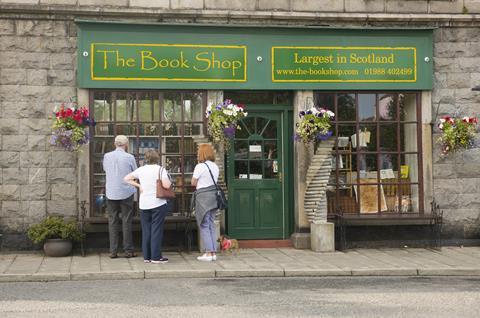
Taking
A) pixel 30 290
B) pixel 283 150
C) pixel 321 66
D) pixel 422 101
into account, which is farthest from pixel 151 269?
pixel 422 101

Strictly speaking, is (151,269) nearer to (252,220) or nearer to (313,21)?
(252,220)

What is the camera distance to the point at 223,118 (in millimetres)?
12305

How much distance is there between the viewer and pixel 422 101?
13562 millimetres

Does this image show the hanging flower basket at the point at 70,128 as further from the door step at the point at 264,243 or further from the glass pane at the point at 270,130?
the door step at the point at 264,243

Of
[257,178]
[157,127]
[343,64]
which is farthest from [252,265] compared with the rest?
[343,64]

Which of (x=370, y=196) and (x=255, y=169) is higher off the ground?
(x=255, y=169)

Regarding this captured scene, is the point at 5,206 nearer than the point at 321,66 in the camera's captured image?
Yes

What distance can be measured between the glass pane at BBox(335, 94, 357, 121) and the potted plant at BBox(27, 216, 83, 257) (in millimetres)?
5182

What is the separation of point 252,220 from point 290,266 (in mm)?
2735

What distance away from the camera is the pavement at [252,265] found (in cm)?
1008

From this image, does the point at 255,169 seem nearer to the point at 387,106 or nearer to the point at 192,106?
the point at 192,106

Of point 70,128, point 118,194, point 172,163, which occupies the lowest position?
point 118,194

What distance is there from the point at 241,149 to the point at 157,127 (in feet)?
5.23

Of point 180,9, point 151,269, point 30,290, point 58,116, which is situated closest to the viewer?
point 30,290
